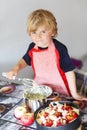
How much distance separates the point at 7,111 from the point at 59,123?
306 mm

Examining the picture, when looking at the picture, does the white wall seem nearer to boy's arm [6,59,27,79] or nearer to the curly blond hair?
boy's arm [6,59,27,79]

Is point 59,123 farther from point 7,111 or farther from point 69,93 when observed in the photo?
point 69,93

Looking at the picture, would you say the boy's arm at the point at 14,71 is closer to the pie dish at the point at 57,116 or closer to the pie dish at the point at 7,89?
the pie dish at the point at 7,89

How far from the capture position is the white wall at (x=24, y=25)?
1784 millimetres

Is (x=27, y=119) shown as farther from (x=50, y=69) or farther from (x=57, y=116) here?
(x=50, y=69)

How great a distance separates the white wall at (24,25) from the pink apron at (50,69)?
57cm

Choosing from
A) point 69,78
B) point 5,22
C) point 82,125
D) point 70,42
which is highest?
point 5,22

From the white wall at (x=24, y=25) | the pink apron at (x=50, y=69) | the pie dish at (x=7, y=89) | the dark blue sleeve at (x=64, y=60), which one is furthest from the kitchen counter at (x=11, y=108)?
the white wall at (x=24, y=25)

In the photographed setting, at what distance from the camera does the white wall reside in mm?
1784

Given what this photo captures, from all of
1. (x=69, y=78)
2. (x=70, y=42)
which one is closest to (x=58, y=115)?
(x=69, y=78)

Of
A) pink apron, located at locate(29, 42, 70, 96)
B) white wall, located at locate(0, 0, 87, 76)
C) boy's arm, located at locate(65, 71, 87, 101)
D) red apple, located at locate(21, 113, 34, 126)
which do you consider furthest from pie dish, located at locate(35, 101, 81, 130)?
white wall, located at locate(0, 0, 87, 76)

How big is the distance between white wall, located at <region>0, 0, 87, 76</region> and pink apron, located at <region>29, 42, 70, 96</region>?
22.3 inches

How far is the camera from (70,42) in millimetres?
2275

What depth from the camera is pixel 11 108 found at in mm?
1064
